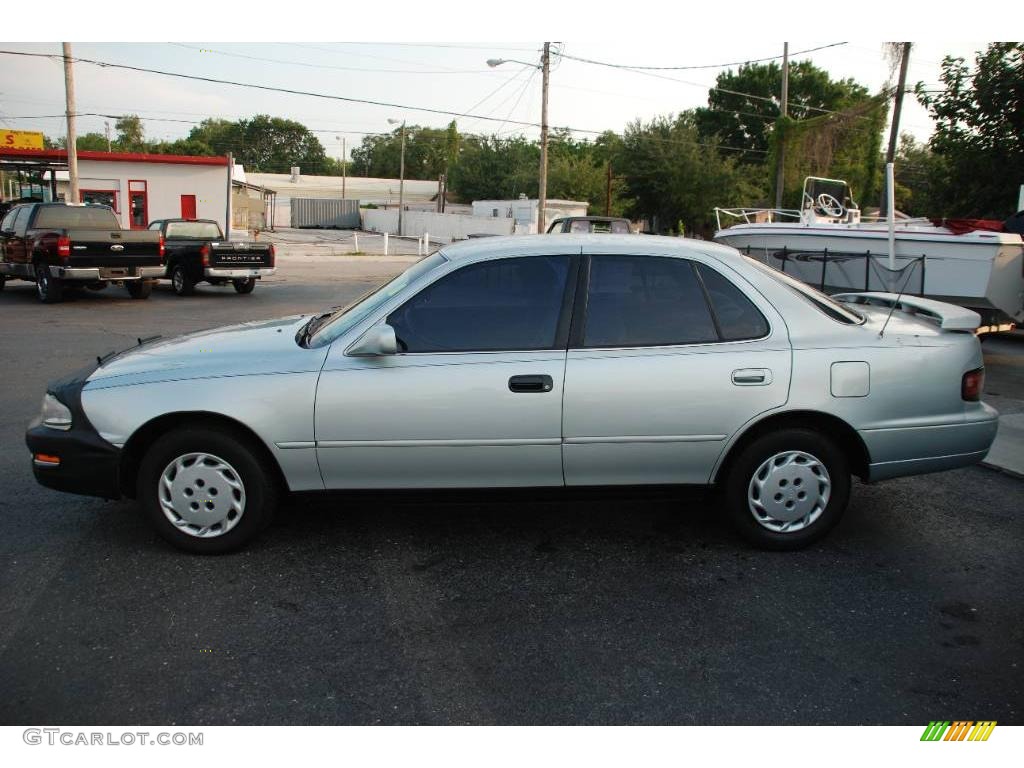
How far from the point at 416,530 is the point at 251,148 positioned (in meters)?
113

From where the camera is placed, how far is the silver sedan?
4016mm

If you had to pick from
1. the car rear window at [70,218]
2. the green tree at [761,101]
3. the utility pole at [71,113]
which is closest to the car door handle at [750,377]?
the car rear window at [70,218]

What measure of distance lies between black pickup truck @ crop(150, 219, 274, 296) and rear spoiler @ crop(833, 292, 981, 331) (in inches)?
562

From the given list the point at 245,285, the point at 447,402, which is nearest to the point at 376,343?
the point at 447,402

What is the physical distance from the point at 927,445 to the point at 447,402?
2468mm

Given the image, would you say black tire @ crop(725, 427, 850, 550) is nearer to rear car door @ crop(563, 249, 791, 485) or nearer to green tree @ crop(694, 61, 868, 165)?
rear car door @ crop(563, 249, 791, 485)

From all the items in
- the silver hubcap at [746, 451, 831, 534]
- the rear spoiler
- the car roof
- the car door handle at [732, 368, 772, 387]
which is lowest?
the silver hubcap at [746, 451, 831, 534]

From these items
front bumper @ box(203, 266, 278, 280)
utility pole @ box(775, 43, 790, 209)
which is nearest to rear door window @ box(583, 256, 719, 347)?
front bumper @ box(203, 266, 278, 280)

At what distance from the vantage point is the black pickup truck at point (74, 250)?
1489 cm

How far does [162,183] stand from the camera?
118 feet

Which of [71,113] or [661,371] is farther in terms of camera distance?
[71,113]

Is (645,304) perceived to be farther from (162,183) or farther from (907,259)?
(162,183)

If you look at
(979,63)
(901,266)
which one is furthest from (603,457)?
(979,63)

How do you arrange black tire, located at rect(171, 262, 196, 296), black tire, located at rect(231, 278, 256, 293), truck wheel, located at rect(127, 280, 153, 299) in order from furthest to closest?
black tire, located at rect(231, 278, 256, 293) → black tire, located at rect(171, 262, 196, 296) → truck wheel, located at rect(127, 280, 153, 299)
